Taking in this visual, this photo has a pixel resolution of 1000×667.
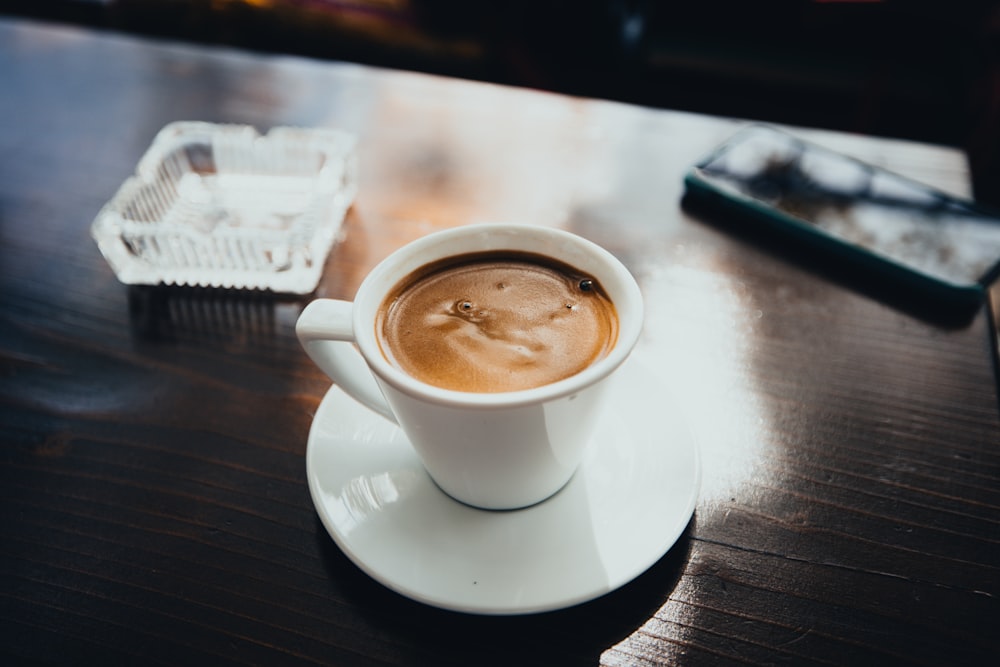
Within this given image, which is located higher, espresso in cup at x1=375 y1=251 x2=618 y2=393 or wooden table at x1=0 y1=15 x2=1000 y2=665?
espresso in cup at x1=375 y1=251 x2=618 y2=393

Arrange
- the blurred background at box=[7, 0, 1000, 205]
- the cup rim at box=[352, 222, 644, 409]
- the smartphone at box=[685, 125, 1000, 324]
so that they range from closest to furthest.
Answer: the cup rim at box=[352, 222, 644, 409] → the smartphone at box=[685, 125, 1000, 324] → the blurred background at box=[7, 0, 1000, 205]

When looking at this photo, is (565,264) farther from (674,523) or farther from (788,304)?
(788,304)

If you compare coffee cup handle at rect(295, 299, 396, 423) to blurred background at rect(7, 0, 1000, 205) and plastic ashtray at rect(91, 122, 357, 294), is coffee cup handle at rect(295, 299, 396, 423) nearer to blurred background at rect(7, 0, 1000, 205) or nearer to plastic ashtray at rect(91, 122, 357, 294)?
plastic ashtray at rect(91, 122, 357, 294)

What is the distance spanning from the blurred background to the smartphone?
4.46 feet

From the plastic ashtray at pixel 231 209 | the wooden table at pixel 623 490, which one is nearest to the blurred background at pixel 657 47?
the wooden table at pixel 623 490

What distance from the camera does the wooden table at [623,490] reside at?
56cm

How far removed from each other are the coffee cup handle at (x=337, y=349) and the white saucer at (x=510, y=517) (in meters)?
0.06

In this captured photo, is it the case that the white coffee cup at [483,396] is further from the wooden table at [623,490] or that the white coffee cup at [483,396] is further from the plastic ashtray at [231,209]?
the plastic ashtray at [231,209]

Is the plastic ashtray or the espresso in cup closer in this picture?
the espresso in cup

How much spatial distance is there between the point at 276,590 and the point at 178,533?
12 centimetres

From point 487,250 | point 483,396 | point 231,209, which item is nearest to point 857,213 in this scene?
point 487,250

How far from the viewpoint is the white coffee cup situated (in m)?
0.51

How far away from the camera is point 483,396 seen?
1.66ft

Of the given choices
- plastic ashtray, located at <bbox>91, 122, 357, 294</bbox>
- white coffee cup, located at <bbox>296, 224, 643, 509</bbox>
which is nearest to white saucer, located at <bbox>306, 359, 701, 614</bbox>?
white coffee cup, located at <bbox>296, 224, 643, 509</bbox>
